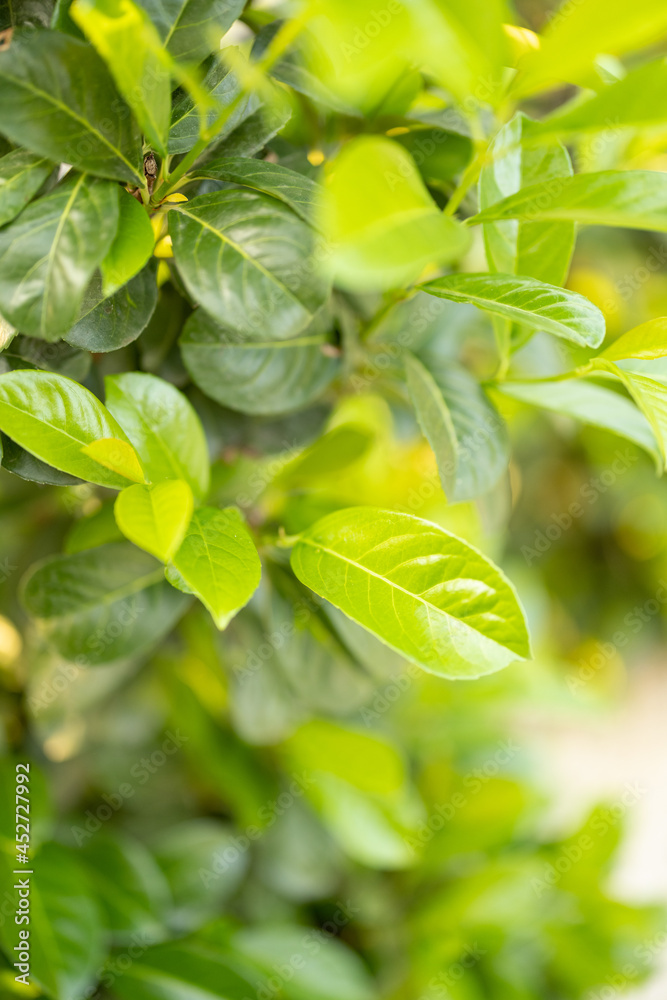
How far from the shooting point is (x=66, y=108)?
0.30 meters

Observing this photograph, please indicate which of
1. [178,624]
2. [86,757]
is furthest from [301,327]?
[86,757]

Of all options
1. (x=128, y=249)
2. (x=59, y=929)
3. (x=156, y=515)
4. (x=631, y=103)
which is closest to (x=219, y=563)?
(x=156, y=515)

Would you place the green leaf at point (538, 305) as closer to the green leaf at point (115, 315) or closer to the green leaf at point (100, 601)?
the green leaf at point (115, 315)

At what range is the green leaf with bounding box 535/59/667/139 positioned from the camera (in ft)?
0.84

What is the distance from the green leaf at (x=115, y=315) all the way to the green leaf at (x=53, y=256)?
0.03 metres

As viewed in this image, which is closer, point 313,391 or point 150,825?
point 313,391

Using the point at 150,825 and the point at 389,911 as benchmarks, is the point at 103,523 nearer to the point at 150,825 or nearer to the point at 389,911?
the point at 150,825

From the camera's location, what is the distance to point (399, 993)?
0.78m

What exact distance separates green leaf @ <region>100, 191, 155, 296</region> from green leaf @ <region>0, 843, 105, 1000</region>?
1.46ft

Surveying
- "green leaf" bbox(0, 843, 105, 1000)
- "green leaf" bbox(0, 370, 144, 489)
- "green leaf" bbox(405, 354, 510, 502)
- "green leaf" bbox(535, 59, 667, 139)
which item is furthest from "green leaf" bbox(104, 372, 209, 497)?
"green leaf" bbox(0, 843, 105, 1000)

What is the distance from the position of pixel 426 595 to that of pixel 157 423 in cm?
17

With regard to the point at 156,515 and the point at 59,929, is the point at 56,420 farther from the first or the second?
the point at 59,929

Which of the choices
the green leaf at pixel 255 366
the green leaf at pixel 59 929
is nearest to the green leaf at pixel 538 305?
the green leaf at pixel 255 366

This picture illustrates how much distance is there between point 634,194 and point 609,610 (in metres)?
1.08
